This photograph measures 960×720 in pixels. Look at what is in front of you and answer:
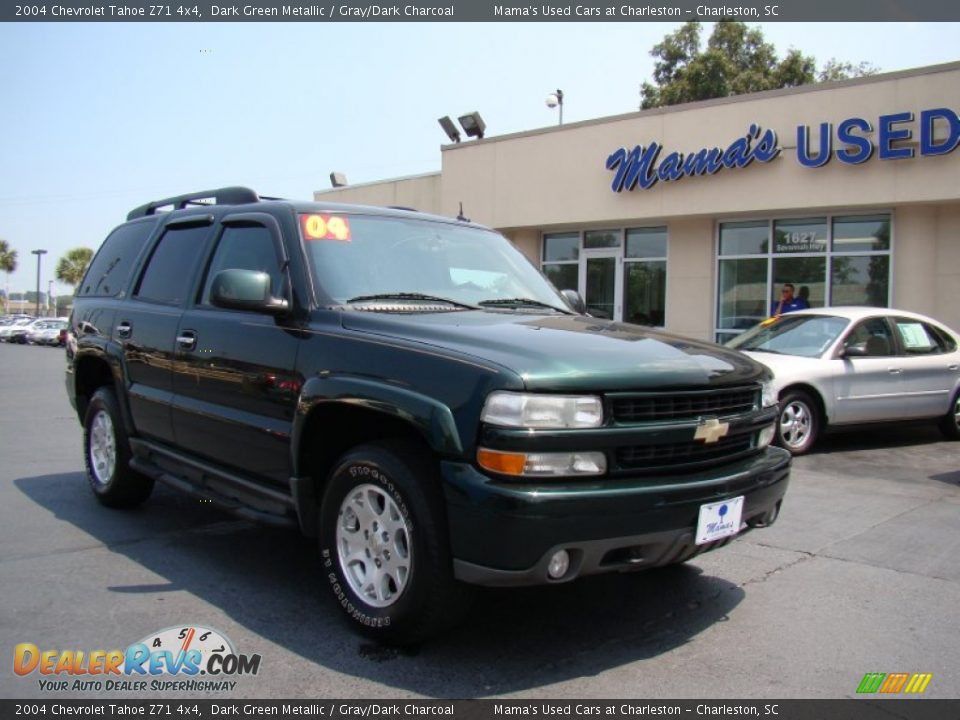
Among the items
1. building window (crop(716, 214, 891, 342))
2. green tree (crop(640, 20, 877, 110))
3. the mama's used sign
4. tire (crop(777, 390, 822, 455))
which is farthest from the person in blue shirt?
green tree (crop(640, 20, 877, 110))

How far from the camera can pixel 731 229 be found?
15539 millimetres

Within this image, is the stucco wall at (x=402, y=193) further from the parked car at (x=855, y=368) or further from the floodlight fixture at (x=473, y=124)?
the parked car at (x=855, y=368)

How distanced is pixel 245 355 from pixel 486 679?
203cm

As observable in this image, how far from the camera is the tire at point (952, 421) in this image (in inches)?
372

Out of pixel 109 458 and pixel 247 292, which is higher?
pixel 247 292

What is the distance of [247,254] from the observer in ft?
15.1

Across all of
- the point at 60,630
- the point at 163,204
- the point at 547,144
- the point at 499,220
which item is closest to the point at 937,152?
the point at 547,144

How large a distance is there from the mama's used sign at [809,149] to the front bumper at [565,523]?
38.0 ft

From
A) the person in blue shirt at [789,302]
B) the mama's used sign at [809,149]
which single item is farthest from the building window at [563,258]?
the person in blue shirt at [789,302]

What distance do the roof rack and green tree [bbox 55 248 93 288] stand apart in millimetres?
72615

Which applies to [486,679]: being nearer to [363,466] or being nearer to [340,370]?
[363,466]

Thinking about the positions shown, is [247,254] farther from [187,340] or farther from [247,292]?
[247,292]

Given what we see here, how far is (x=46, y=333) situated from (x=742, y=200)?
40290mm

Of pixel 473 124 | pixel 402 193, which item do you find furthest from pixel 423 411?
pixel 402 193
